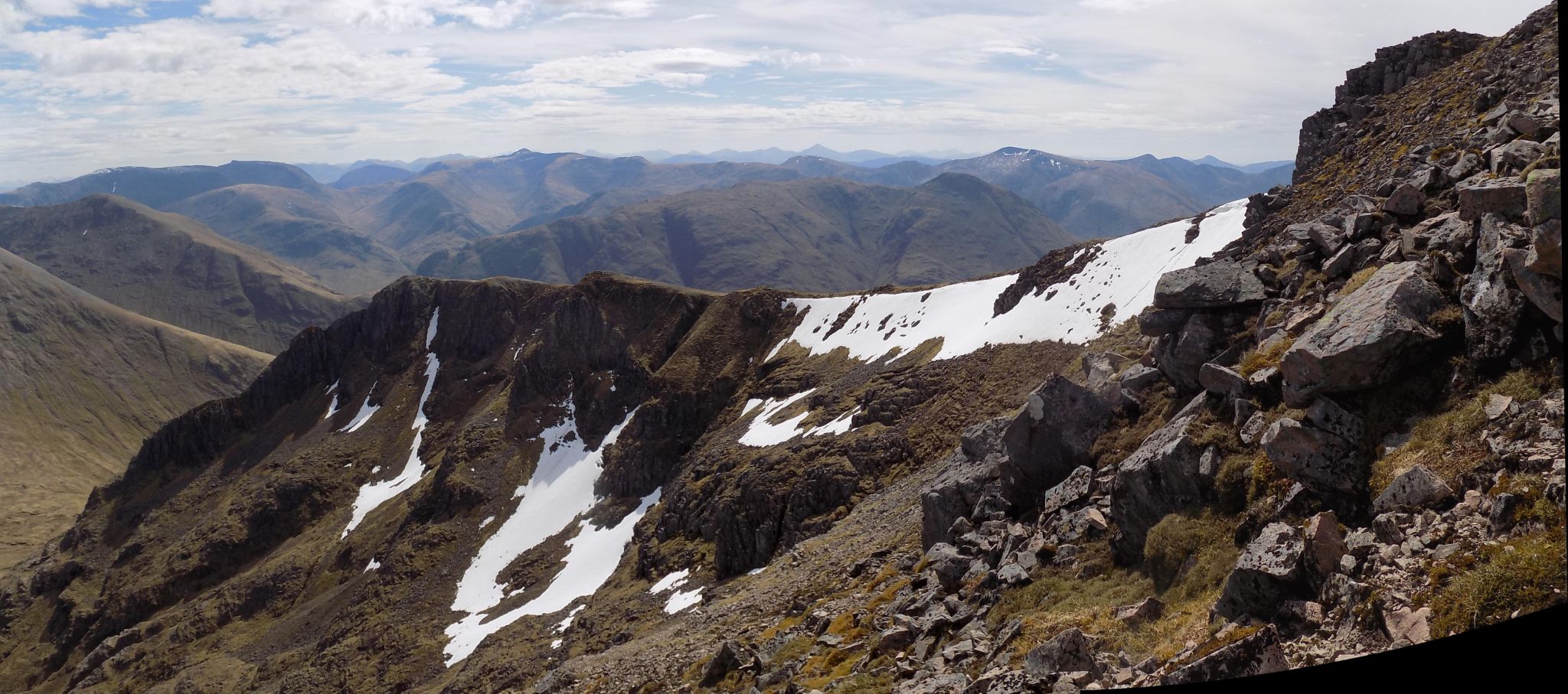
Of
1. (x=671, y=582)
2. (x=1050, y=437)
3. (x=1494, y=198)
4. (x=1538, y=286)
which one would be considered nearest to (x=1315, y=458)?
(x=1538, y=286)

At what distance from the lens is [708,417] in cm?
10162

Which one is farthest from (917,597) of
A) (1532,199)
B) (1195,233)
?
(1195,233)

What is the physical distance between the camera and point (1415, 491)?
12.4m

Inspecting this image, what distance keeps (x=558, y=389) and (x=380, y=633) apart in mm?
46869

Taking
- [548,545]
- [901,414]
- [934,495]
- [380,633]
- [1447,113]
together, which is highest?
[1447,113]

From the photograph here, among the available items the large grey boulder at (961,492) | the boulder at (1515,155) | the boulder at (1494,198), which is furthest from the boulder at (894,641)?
the boulder at (1515,155)

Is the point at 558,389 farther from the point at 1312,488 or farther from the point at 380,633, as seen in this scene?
the point at 1312,488

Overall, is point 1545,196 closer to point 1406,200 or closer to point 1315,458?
point 1315,458

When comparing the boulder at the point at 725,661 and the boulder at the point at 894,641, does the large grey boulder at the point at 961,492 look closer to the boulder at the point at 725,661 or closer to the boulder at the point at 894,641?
the boulder at the point at 894,641

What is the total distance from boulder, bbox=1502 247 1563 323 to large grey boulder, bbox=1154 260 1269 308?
961cm

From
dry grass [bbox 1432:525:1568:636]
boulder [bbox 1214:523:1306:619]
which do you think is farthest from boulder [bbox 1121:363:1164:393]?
dry grass [bbox 1432:525:1568:636]

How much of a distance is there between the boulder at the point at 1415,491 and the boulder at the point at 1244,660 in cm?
348

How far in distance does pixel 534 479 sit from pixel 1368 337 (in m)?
107

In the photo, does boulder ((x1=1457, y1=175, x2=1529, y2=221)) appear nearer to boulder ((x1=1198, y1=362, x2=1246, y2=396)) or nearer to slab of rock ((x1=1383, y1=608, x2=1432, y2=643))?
boulder ((x1=1198, y1=362, x2=1246, y2=396))
